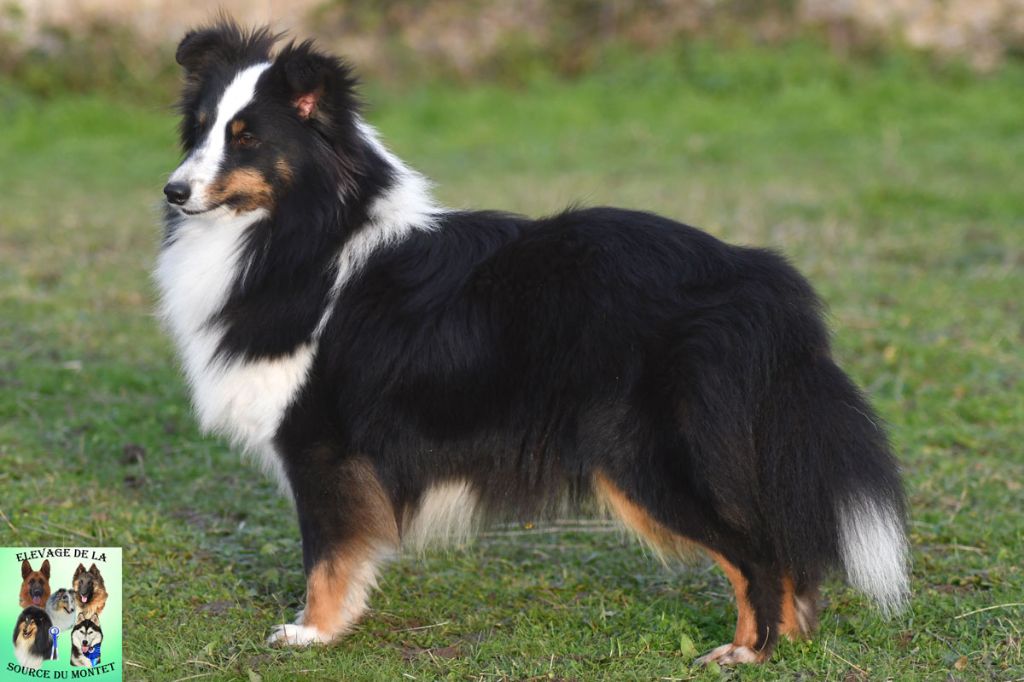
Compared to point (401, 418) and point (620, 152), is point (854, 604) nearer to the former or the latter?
point (401, 418)

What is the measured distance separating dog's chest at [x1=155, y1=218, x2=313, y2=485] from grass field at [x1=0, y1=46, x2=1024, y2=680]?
0.69 metres

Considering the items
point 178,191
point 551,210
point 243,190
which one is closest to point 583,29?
point 551,210

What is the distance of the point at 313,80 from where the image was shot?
12.5ft

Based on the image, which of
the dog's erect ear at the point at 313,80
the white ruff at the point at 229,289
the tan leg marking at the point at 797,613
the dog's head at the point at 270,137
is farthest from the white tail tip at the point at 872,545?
the dog's erect ear at the point at 313,80

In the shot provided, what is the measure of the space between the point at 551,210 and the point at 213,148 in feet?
20.2

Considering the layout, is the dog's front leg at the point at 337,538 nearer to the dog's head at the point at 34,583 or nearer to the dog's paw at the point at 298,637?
the dog's paw at the point at 298,637

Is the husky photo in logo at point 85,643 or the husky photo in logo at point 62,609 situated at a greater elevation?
the husky photo in logo at point 62,609

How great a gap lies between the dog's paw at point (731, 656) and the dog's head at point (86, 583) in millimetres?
1842

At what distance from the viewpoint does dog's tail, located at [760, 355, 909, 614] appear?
3.58m

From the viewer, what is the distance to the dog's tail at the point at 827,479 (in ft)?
11.7

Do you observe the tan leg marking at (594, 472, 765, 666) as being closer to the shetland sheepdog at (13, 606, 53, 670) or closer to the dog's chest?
the dog's chest

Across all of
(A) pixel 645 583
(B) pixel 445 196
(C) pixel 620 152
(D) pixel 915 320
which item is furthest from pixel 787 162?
(A) pixel 645 583

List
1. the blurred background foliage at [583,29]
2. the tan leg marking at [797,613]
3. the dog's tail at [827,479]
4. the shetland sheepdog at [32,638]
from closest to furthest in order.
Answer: the shetland sheepdog at [32,638]
the dog's tail at [827,479]
the tan leg marking at [797,613]
the blurred background foliage at [583,29]

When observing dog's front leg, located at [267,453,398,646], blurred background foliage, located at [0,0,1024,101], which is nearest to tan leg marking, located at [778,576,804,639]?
dog's front leg, located at [267,453,398,646]
